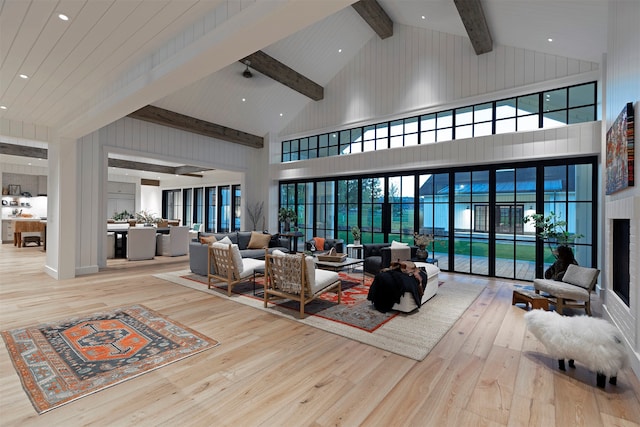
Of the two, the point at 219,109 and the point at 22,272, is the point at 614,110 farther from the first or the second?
the point at 22,272

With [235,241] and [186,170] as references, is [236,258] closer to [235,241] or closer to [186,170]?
[235,241]

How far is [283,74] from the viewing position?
7.25 m

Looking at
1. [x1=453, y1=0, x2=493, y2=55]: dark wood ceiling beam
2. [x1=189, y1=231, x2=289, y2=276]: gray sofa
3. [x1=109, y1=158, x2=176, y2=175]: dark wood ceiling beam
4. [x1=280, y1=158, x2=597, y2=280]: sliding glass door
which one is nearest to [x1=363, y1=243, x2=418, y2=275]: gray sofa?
[x1=280, y1=158, x2=597, y2=280]: sliding glass door

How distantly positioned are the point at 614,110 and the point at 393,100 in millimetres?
4464

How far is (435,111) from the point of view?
6.65 meters

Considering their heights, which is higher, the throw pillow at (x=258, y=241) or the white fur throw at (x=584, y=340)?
the throw pillow at (x=258, y=241)

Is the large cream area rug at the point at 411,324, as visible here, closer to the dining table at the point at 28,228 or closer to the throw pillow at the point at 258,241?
the throw pillow at the point at 258,241

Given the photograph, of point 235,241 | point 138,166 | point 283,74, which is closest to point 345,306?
point 235,241

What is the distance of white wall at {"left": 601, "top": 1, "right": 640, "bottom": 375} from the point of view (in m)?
2.47

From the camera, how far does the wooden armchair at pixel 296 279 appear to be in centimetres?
364

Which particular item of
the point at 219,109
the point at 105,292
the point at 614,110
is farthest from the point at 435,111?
the point at 105,292

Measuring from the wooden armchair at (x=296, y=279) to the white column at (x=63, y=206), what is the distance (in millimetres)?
4344

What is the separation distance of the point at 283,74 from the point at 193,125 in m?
2.65

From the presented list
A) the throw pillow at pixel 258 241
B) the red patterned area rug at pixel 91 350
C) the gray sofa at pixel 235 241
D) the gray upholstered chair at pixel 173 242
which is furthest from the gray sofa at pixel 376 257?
the gray upholstered chair at pixel 173 242
